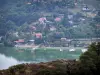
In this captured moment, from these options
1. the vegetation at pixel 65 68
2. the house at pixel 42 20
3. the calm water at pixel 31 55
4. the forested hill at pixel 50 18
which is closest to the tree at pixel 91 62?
the vegetation at pixel 65 68

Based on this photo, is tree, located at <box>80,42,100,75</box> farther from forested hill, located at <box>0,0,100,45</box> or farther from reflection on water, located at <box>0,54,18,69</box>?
forested hill, located at <box>0,0,100,45</box>

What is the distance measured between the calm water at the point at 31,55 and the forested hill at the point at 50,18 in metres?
2.17

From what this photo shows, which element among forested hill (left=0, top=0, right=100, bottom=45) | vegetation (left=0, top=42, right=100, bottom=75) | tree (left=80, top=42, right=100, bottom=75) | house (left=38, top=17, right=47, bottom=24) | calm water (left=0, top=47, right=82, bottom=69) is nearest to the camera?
vegetation (left=0, top=42, right=100, bottom=75)

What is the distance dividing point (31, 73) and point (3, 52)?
892cm

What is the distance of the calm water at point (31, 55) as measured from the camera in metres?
12.8

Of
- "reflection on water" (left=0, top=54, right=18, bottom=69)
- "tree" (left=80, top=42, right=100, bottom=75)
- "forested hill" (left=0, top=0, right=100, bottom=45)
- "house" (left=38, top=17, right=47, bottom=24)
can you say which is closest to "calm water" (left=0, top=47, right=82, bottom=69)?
"reflection on water" (left=0, top=54, right=18, bottom=69)

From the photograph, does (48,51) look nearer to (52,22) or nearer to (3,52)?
(3,52)

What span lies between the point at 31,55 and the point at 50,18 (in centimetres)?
591

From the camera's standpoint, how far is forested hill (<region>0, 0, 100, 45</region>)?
17481 mm

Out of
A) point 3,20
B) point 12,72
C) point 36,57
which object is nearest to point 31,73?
point 12,72

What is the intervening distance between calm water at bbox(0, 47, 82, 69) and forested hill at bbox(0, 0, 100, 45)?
217 cm

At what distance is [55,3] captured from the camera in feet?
69.2

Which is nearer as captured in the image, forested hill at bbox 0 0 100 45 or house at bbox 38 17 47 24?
forested hill at bbox 0 0 100 45

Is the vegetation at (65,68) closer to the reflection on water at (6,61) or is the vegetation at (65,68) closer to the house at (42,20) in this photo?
the reflection on water at (6,61)
